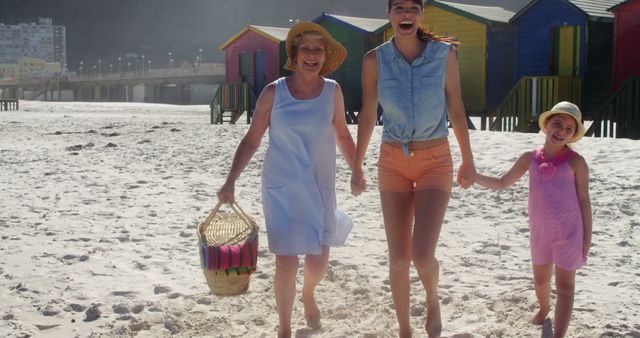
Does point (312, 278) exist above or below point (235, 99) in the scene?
below

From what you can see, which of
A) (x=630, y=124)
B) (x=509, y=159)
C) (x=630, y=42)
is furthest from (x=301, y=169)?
(x=630, y=42)

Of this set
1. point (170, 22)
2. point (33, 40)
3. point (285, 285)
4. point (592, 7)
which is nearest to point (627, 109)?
point (592, 7)

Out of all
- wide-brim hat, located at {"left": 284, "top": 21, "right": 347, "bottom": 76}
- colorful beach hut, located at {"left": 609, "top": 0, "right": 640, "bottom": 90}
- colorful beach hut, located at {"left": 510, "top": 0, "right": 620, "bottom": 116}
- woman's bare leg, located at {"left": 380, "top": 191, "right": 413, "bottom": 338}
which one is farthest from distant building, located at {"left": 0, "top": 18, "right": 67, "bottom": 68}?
woman's bare leg, located at {"left": 380, "top": 191, "right": 413, "bottom": 338}

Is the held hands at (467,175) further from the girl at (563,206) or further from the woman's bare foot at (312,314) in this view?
the woman's bare foot at (312,314)

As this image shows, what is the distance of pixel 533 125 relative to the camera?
654 inches

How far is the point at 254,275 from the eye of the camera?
5.20m

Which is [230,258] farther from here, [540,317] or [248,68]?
[248,68]

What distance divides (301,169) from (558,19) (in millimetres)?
14707

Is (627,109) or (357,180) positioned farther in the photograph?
(627,109)

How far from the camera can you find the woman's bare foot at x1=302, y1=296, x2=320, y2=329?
4016 mm

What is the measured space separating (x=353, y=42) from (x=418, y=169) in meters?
20.1

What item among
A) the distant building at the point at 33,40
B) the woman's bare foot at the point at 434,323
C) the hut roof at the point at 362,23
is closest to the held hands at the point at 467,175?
the woman's bare foot at the point at 434,323

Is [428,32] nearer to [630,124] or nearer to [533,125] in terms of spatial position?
[630,124]

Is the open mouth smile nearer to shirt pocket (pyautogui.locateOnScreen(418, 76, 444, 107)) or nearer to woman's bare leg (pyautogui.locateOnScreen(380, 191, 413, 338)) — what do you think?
shirt pocket (pyautogui.locateOnScreen(418, 76, 444, 107))
